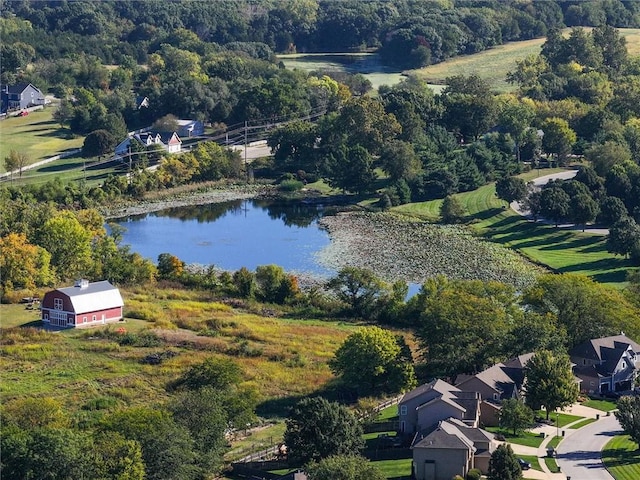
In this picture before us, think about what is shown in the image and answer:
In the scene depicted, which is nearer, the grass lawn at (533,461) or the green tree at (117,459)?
the green tree at (117,459)

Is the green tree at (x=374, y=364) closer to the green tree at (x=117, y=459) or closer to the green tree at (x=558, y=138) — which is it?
the green tree at (x=117, y=459)

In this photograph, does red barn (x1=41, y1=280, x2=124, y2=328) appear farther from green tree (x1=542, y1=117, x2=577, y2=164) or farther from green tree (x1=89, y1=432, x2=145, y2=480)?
green tree (x1=542, y1=117, x2=577, y2=164)

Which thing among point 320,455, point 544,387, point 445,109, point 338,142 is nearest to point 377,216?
point 338,142

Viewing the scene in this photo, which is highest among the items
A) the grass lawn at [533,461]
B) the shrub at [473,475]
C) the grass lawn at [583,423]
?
the shrub at [473,475]

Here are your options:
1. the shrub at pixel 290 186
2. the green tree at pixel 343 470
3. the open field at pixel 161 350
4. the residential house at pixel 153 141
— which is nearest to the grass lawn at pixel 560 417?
the open field at pixel 161 350

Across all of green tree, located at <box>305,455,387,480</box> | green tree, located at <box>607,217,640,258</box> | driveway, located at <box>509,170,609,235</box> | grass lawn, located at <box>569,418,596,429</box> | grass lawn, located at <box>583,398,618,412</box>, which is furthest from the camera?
driveway, located at <box>509,170,609,235</box>

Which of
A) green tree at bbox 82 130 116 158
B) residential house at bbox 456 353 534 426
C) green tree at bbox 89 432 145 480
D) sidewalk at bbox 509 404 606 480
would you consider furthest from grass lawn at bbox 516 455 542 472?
green tree at bbox 82 130 116 158
